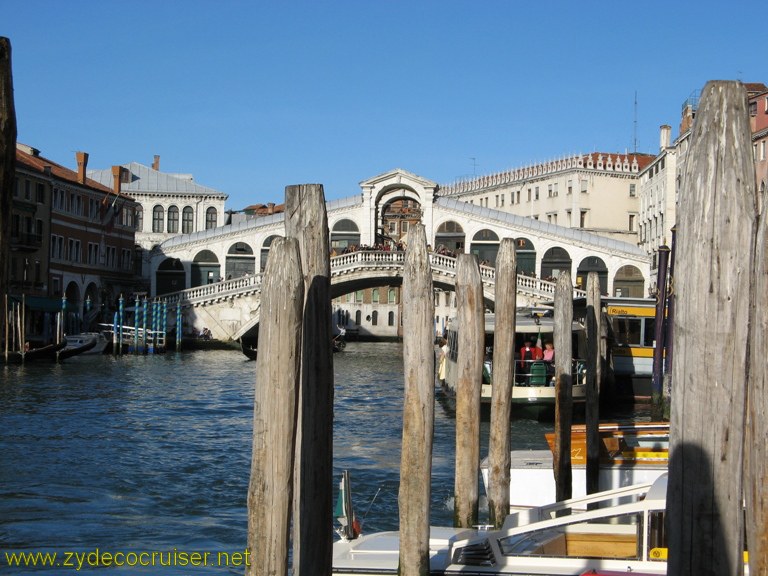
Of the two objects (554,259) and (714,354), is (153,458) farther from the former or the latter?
(554,259)

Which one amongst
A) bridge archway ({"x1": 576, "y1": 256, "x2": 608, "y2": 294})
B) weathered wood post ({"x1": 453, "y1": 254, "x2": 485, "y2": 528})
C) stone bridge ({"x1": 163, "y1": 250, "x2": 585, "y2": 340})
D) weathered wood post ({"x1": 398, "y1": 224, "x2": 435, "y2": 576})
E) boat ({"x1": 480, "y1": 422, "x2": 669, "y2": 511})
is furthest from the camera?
bridge archway ({"x1": 576, "y1": 256, "x2": 608, "y2": 294})

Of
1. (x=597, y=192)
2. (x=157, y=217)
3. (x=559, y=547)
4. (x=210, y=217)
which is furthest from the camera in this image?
(x=597, y=192)

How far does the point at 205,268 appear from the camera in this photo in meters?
37.8

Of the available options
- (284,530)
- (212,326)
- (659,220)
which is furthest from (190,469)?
(659,220)

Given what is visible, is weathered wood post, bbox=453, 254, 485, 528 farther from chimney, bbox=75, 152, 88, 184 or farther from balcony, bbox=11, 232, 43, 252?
chimney, bbox=75, 152, 88, 184

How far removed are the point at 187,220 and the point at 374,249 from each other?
12.9 meters

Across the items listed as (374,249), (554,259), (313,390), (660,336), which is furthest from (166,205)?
(313,390)

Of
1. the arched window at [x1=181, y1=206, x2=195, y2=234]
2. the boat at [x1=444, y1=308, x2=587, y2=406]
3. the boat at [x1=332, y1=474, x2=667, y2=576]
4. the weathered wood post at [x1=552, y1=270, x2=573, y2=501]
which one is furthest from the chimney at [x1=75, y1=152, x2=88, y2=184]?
the boat at [x1=332, y1=474, x2=667, y2=576]

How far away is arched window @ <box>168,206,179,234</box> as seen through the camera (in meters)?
44.2

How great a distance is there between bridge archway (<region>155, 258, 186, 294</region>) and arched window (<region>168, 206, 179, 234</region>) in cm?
674

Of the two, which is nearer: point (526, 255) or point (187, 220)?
point (526, 255)

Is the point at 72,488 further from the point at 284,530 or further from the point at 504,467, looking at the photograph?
the point at 284,530

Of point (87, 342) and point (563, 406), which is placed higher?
point (87, 342)

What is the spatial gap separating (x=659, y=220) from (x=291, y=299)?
32.4 meters
